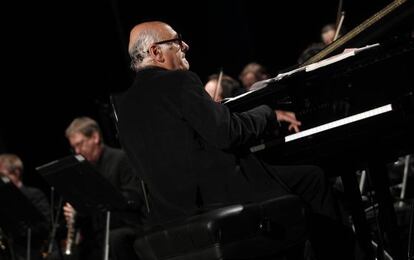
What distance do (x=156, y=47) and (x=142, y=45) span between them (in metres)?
0.06

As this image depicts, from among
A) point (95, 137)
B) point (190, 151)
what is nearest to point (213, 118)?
point (190, 151)

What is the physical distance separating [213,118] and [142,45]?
0.56m

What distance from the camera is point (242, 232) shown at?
248cm

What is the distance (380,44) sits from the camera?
2500 mm

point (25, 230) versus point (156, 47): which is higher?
point (156, 47)

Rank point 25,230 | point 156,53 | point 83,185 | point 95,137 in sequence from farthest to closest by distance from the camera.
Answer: point 25,230 → point 95,137 → point 83,185 → point 156,53

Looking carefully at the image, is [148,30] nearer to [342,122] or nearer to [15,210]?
[342,122]

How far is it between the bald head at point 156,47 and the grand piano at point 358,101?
288 millimetres

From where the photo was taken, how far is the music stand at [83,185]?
418cm

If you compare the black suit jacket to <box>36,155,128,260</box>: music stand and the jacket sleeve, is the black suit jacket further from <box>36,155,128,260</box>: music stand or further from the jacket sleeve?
<box>36,155,128,260</box>: music stand

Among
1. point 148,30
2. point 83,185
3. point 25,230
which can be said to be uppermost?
point 148,30

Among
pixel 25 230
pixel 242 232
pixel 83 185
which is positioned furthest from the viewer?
pixel 25 230

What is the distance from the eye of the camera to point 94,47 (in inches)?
283

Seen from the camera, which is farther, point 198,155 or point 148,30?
point 148,30
